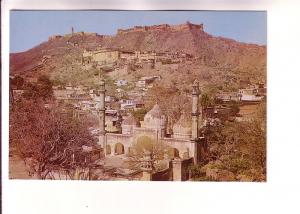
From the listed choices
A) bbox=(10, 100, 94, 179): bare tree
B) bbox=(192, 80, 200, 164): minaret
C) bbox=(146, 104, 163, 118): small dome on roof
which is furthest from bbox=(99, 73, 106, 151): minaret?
bbox=(192, 80, 200, 164): minaret

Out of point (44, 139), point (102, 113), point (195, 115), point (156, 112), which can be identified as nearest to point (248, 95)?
point (195, 115)

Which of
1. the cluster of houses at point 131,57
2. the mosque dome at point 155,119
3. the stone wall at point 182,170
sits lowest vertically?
the stone wall at point 182,170

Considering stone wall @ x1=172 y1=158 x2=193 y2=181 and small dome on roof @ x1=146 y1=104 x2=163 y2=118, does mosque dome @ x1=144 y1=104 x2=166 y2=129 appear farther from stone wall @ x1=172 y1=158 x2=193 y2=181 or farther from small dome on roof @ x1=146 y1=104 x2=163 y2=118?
stone wall @ x1=172 y1=158 x2=193 y2=181

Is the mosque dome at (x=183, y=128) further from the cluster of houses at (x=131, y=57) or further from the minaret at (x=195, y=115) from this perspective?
the cluster of houses at (x=131, y=57)

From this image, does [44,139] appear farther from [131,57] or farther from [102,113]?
[131,57]

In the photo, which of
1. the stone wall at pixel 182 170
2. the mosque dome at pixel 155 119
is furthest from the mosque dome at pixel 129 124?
the stone wall at pixel 182 170

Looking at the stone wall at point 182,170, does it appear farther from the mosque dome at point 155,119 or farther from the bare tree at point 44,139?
the bare tree at point 44,139

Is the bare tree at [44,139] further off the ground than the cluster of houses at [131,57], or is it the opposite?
the cluster of houses at [131,57]
